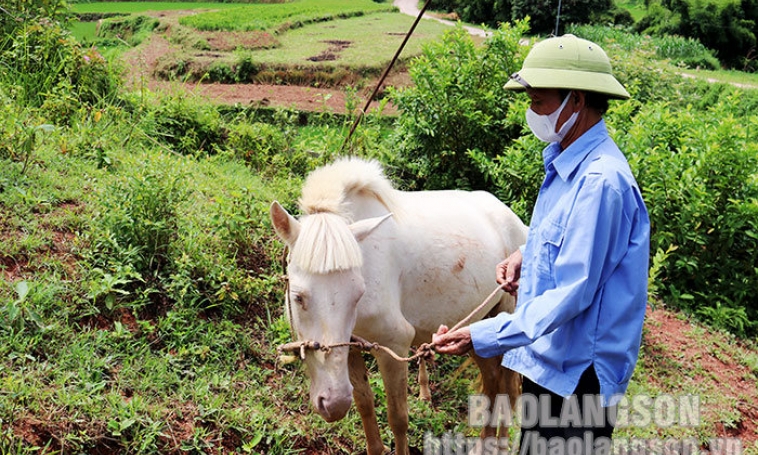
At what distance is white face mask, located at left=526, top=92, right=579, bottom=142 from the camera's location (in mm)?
2482

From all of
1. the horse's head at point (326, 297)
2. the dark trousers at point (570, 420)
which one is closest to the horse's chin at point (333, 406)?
the horse's head at point (326, 297)

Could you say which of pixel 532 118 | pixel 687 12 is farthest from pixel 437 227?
pixel 687 12

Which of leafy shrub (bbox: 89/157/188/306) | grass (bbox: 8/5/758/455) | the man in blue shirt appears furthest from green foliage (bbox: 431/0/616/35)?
the man in blue shirt

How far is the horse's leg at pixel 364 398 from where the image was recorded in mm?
3590

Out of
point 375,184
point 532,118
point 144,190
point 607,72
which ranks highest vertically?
point 607,72

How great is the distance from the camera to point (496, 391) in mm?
4406

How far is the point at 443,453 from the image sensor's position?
4270 millimetres

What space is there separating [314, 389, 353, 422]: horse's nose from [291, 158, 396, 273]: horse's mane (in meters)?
0.54

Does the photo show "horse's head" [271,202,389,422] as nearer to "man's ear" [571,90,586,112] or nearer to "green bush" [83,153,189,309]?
"man's ear" [571,90,586,112]

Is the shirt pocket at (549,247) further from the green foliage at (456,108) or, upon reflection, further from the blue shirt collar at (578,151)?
the green foliage at (456,108)

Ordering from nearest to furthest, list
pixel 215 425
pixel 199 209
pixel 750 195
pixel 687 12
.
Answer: pixel 215 425 < pixel 199 209 < pixel 750 195 < pixel 687 12

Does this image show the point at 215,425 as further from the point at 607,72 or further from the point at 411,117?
the point at 411,117

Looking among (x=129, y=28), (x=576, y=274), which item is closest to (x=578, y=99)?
(x=576, y=274)

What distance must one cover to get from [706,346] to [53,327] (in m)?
5.09
